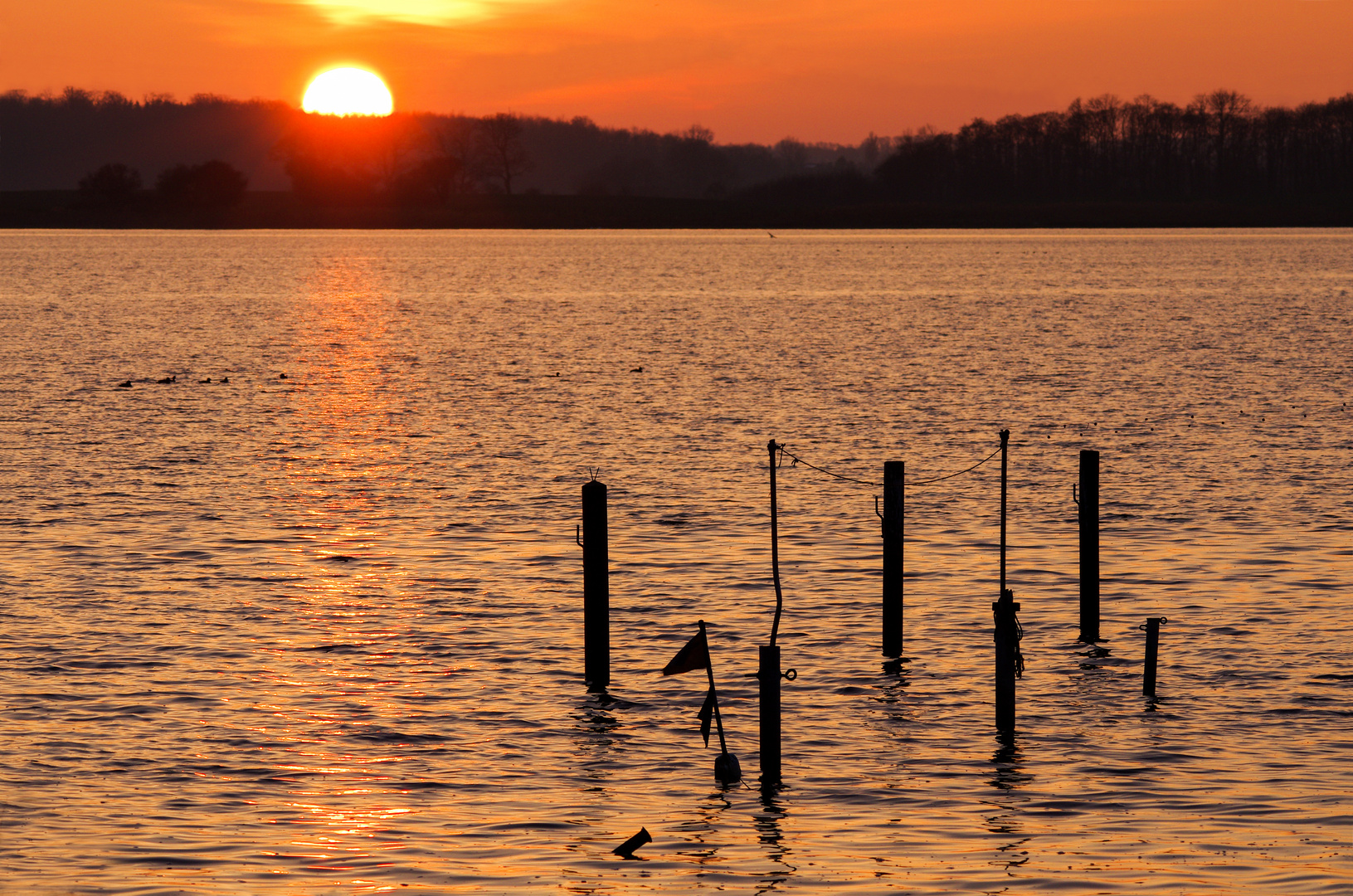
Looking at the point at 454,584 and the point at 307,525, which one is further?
the point at 307,525

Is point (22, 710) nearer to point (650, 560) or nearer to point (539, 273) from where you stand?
point (650, 560)

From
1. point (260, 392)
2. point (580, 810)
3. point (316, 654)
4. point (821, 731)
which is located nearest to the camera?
point (580, 810)

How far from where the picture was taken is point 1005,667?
19.9 meters

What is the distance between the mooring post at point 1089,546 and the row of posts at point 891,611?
0.01 metres

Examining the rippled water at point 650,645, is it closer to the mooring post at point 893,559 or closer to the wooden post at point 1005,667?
the wooden post at point 1005,667

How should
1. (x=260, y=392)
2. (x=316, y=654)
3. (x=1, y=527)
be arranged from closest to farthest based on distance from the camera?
1. (x=316, y=654)
2. (x=1, y=527)
3. (x=260, y=392)

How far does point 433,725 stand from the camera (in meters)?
20.8

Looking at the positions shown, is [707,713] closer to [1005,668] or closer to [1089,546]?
[1005,668]

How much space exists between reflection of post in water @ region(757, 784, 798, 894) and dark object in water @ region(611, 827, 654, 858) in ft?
4.03

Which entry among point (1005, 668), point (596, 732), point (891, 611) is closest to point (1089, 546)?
point (891, 611)

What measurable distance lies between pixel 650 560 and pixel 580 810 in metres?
13.9

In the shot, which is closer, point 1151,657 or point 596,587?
point 1151,657

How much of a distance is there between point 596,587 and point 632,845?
623 cm

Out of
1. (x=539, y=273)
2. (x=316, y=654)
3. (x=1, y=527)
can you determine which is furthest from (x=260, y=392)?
(x=539, y=273)
